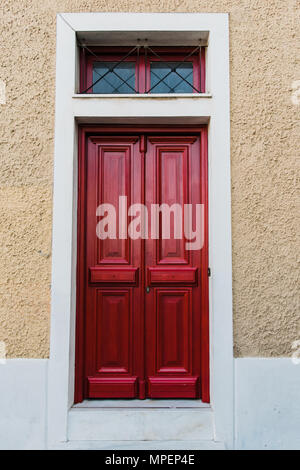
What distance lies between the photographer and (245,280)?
10.6 feet

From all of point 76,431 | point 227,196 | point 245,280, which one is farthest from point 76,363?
point 227,196

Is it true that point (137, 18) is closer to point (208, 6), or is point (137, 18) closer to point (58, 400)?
point (208, 6)

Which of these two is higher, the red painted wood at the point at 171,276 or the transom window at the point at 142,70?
the transom window at the point at 142,70

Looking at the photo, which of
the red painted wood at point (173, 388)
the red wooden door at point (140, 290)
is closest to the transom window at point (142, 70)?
the red wooden door at point (140, 290)

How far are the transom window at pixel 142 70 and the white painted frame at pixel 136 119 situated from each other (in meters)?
0.22

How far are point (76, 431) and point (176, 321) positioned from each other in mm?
1257

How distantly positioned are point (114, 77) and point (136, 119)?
55 centimetres

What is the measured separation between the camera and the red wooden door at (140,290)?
3416mm

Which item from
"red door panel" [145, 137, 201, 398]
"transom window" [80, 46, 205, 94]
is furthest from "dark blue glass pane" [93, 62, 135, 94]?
"red door panel" [145, 137, 201, 398]


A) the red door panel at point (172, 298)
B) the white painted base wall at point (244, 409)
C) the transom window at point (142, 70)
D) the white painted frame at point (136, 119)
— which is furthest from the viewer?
the transom window at point (142, 70)

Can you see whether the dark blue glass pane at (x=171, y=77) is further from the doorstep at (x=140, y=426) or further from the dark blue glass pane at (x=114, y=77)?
the doorstep at (x=140, y=426)

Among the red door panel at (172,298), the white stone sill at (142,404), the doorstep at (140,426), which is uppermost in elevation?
the red door panel at (172,298)

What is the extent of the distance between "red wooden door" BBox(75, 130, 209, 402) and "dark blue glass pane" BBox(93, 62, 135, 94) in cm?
46

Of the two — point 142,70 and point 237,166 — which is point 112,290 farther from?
point 142,70
